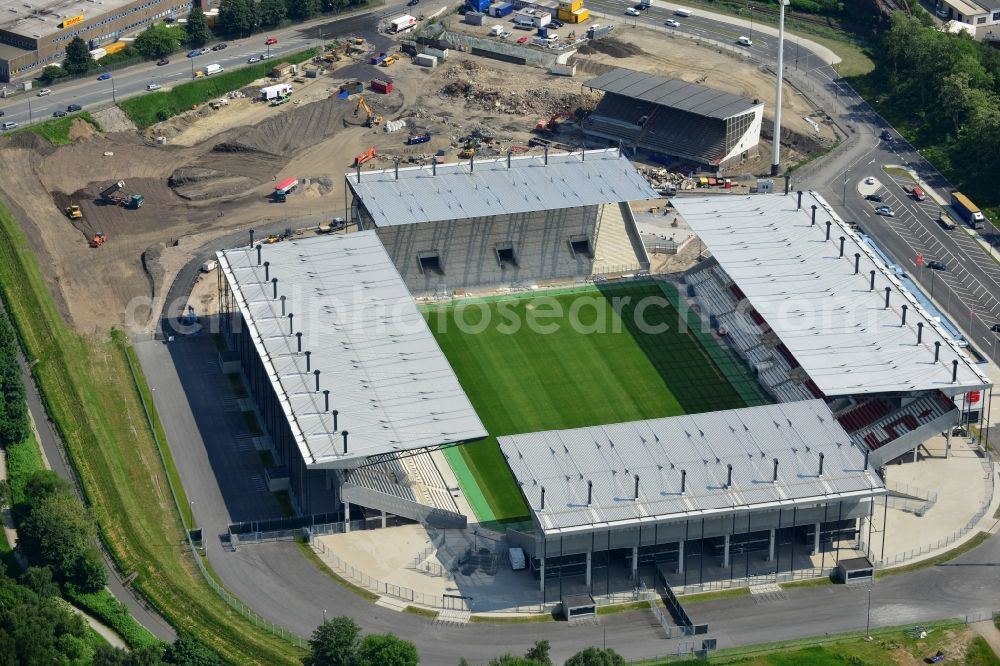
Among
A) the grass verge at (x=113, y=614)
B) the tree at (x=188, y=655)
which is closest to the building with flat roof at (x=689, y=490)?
the tree at (x=188, y=655)

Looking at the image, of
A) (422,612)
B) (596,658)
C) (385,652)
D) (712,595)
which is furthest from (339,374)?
(596,658)

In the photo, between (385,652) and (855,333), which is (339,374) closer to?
(385,652)

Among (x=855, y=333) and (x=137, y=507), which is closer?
(x=137, y=507)

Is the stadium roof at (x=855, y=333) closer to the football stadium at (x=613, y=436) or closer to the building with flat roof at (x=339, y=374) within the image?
the football stadium at (x=613, y=436)

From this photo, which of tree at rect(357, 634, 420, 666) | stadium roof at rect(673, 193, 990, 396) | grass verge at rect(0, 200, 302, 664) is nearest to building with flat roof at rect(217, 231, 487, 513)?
grass verge at rect(0, 200, 302, 664)

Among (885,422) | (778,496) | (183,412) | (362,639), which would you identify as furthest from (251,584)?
(885,422)

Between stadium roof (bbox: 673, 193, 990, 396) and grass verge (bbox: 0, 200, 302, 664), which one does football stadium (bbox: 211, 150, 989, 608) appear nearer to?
stadium roof (bbox: 673, 193, 990, 396)

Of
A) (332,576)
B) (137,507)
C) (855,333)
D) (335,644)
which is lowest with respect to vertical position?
(332,576)
